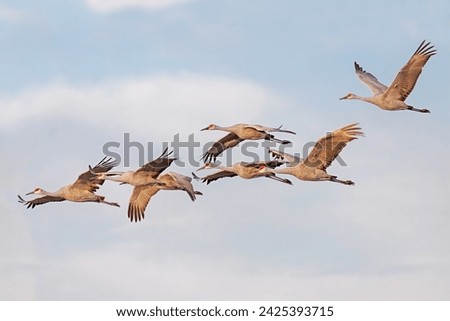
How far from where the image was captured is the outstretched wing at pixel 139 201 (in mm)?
26797

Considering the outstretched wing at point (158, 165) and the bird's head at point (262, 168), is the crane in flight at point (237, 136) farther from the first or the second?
the outstretched wing at point (158, 165)

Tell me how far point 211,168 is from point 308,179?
3.68m

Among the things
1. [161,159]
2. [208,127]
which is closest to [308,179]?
[161,159]

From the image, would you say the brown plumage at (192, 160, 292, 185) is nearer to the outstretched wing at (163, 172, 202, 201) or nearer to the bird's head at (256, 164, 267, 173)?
the bird's head at (256, 164, 267, 173)

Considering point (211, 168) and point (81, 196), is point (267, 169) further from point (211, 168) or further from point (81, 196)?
point (81, 196)

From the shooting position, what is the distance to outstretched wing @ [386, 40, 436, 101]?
86.0 ft

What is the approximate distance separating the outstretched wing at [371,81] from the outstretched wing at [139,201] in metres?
6.36

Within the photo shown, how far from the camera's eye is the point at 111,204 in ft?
85.6

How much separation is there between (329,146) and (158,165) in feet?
13.2

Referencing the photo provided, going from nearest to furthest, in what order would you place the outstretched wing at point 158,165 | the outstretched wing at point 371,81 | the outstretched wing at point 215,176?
the outstretched wing at point 158,165, the outstretched wing at point 215,176, the outstretched wing at point 371,81

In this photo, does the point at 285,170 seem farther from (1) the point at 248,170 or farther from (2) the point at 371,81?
(2) the point at 371,81

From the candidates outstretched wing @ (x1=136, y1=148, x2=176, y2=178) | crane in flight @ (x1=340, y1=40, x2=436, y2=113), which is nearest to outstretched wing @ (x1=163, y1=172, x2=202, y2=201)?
outstretched wing @ (x1=136, y1=148, x2=176, y2=178)

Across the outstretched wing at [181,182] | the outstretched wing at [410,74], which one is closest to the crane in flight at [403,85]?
the outstretched wing at [410,74]

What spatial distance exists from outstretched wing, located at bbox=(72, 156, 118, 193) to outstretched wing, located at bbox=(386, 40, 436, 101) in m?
7.05
